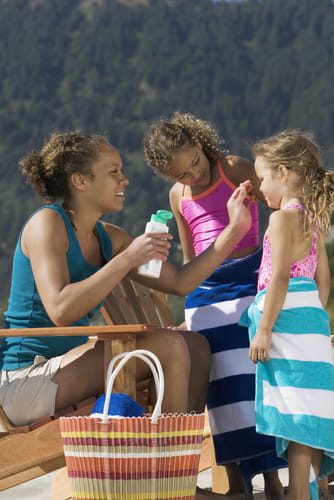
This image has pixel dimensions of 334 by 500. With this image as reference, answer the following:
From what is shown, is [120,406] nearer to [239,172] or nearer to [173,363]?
[173,363]

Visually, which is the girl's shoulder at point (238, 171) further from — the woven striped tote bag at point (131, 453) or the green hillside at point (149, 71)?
the green hillside at point (149, 71)

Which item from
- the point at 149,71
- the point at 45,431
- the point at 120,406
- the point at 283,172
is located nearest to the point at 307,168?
the point at 283,172

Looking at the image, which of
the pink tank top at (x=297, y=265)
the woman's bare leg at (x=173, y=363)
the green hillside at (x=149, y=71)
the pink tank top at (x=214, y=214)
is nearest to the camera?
the woman's bare leg at (x=173, y=363)

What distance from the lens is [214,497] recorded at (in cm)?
244

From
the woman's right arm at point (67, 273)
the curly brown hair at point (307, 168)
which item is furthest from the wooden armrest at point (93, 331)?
the curly brown hair at point (307, 168)

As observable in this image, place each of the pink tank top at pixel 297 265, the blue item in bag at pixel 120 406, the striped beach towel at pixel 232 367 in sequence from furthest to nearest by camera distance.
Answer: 1. the striped beach towel at pixel 232 367
2. the pink tank top at pixel 297 265
3. the blue item in bag at pixel 120 406

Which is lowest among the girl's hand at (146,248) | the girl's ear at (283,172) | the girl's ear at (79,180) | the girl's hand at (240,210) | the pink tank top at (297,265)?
the pink tank top at (297,265)

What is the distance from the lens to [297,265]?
7.95ft

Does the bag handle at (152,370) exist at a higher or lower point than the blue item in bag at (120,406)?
higher

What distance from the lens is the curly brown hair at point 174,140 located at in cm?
282

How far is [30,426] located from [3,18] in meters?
49.9

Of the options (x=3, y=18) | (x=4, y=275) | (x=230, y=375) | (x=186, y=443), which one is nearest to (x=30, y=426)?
(x=186, y=443)

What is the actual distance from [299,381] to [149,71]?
46.3 m

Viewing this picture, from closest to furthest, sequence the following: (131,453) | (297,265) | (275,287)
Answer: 1. (131,453)
2. (275,287)
3. (297,265)
